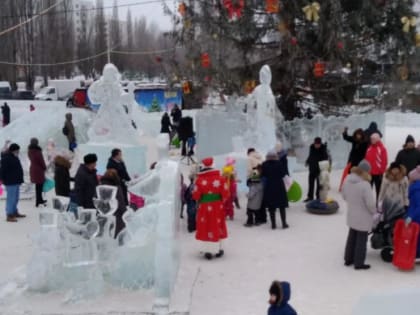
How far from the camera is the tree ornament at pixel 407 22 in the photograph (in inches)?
634

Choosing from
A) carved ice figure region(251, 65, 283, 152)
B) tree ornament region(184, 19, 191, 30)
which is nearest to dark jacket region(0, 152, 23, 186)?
carved ice figure region(251, 65, 283, 152)

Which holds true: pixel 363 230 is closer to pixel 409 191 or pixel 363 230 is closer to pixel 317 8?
pixel 409 191

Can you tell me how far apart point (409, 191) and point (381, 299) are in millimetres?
3820

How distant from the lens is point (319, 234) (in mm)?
9219

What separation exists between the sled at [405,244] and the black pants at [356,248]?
44cm

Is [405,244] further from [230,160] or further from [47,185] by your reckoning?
[47,185]

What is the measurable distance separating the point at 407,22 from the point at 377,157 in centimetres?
738

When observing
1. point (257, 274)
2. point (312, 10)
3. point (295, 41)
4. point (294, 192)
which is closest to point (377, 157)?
point (294, 192)

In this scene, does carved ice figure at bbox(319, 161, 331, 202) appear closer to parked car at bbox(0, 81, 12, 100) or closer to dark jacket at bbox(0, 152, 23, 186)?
dark jacket at bbox(0, 152, 23, 186)

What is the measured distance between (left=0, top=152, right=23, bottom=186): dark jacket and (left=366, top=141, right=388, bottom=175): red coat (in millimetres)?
6513

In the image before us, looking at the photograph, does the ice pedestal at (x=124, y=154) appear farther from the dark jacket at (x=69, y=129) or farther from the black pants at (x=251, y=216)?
the black pants at (x=251, y=216)

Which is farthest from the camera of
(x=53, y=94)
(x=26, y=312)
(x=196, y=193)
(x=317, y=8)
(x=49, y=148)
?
(x=53, y=94)

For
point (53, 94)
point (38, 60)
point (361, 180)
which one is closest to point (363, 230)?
point (361, 180)

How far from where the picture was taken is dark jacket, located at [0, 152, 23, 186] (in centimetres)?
993
